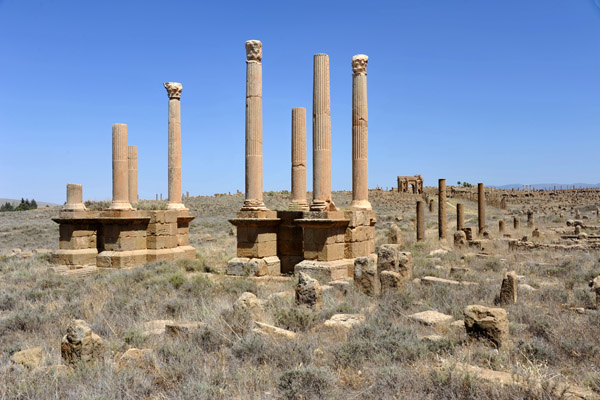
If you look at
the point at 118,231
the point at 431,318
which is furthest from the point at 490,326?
the point at 118,231

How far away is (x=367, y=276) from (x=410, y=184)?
57.3 metres

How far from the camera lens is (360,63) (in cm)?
1308

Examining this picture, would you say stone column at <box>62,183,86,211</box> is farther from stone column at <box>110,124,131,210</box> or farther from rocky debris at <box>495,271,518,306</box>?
rocky debris at <box>495,271,518,306</box>

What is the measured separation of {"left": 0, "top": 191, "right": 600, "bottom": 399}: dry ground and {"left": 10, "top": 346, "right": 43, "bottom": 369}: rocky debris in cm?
9

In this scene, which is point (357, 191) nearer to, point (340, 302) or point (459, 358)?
point (340, 302)

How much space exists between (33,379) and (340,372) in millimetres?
3052

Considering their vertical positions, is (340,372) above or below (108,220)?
below

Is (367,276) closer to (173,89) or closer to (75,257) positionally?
(75,257)

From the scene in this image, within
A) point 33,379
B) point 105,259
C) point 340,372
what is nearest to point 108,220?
point 105,259

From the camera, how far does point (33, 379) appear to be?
4.67m

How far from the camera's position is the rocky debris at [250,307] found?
683 cm

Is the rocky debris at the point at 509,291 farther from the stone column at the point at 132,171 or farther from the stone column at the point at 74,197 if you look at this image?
the stone column at the point at 132,171

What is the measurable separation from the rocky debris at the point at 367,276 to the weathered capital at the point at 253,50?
693cm

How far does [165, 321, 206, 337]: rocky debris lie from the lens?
6.20m
